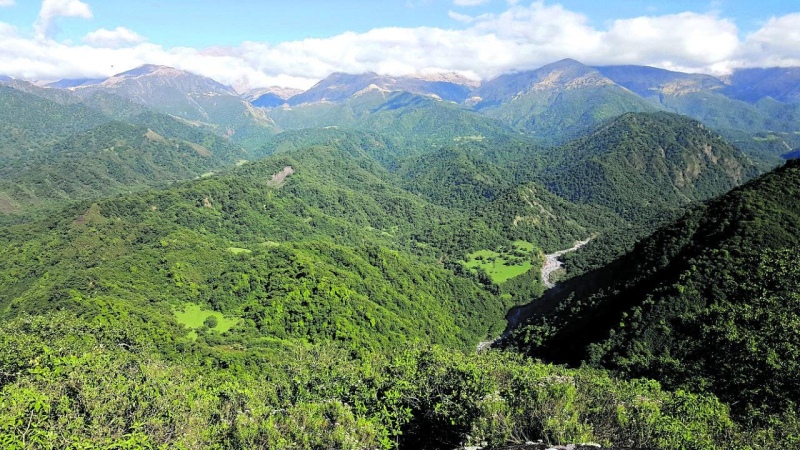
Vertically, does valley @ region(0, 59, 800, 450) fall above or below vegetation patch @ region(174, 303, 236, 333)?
above

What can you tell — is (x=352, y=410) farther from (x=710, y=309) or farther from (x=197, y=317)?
(x=197, y=317)

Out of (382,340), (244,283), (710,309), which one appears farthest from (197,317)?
(710,309)

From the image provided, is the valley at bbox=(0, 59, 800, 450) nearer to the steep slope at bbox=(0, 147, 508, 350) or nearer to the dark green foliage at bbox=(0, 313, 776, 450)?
the dark green foliage at bbox=(0, 313, 776, 450)

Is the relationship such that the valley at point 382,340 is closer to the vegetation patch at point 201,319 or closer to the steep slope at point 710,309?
the steep slope at point 710,309

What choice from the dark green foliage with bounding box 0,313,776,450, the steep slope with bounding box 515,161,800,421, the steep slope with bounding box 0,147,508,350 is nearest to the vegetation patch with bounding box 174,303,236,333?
the steep slope with bounding box 0,147,508,350

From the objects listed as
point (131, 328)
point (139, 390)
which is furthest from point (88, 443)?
point (131, 328)
